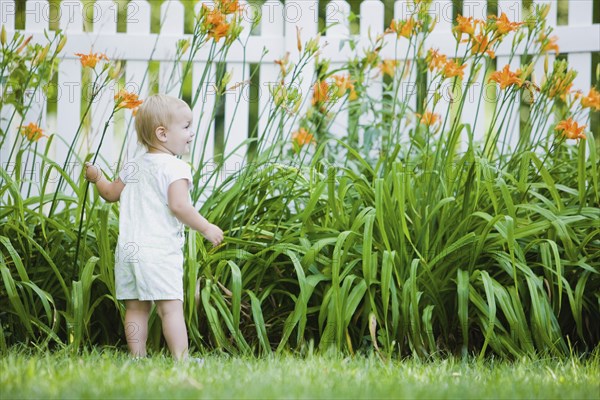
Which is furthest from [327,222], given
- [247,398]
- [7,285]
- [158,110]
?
[247,398]

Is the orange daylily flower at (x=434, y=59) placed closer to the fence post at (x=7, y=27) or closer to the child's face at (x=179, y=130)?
the child's face at (x=179, y=130)

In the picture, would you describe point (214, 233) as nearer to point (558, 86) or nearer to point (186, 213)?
point (186, 213)

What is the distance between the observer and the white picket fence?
463cm

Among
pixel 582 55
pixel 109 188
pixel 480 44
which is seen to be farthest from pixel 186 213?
pixel 582 55

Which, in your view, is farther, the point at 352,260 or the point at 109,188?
the point at 352,260

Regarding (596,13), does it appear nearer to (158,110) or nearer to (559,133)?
(559,133)

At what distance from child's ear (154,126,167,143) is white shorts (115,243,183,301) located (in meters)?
0.36

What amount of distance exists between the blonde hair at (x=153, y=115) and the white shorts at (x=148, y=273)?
371 mm

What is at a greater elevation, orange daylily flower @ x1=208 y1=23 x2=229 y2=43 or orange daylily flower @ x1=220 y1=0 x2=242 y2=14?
orange daylily flower @ x1=220 y1=0 x2=242 y2=14

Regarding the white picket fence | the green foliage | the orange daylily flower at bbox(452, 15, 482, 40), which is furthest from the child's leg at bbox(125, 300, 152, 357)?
the white picket fence

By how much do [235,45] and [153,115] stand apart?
211cm

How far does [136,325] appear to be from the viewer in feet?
9.10

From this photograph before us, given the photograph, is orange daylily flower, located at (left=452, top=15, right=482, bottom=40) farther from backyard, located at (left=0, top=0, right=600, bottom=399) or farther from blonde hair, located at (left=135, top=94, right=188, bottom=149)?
blonde hair, located at (left=135, top=94, right=188, bottom=149)

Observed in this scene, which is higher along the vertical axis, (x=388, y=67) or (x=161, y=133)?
(x=388, y=67)
